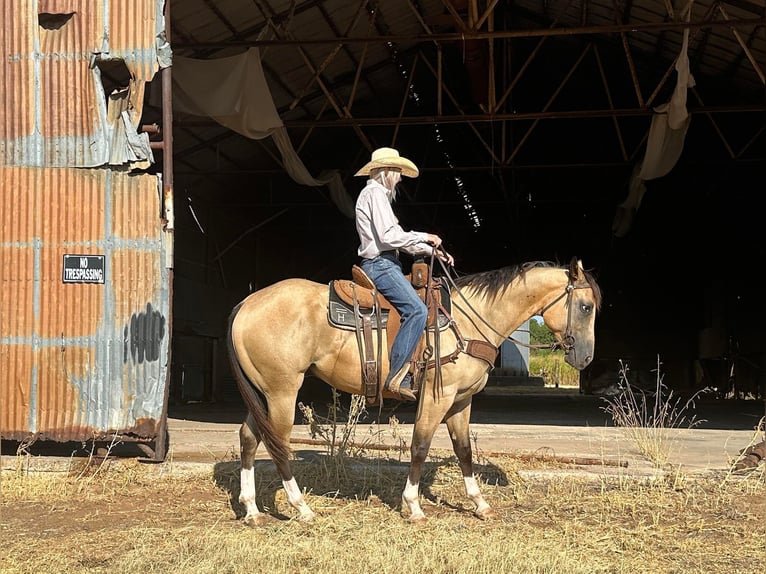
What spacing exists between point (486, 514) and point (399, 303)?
5.65 ft

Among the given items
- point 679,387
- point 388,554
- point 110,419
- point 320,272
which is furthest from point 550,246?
point 388,554

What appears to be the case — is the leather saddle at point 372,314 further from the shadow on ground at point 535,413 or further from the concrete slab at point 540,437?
the shadow on ground at point 535,413

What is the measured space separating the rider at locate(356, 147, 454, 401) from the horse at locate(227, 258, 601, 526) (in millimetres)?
186

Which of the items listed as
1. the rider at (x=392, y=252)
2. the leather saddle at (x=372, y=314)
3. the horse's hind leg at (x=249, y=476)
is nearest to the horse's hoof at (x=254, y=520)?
the horse's hind leg at (x=249, y=476)

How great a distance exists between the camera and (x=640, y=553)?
201 inches

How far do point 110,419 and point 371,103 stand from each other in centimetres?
1372

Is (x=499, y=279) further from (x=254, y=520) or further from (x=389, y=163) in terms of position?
(x=254, y=520)

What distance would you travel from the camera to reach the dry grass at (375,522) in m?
4.82

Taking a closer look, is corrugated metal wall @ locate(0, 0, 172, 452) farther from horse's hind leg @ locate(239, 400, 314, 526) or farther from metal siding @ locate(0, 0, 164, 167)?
horse's hind leg @ locate(239, 400, 314, 526)

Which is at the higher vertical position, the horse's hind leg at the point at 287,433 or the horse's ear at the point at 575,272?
the horse's ear at the point at 575,272

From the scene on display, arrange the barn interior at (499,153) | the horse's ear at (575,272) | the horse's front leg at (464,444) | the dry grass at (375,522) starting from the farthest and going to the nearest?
the barn interior at (499,153) → the horse's front leg at (464,444) → the horse's ear at (575,272) → the dry grass at (375,522)

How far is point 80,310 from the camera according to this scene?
7.80 meters

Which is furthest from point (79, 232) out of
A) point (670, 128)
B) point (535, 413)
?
point (535, 413)

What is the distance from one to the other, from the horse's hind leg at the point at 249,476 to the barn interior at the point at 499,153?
544 cm
